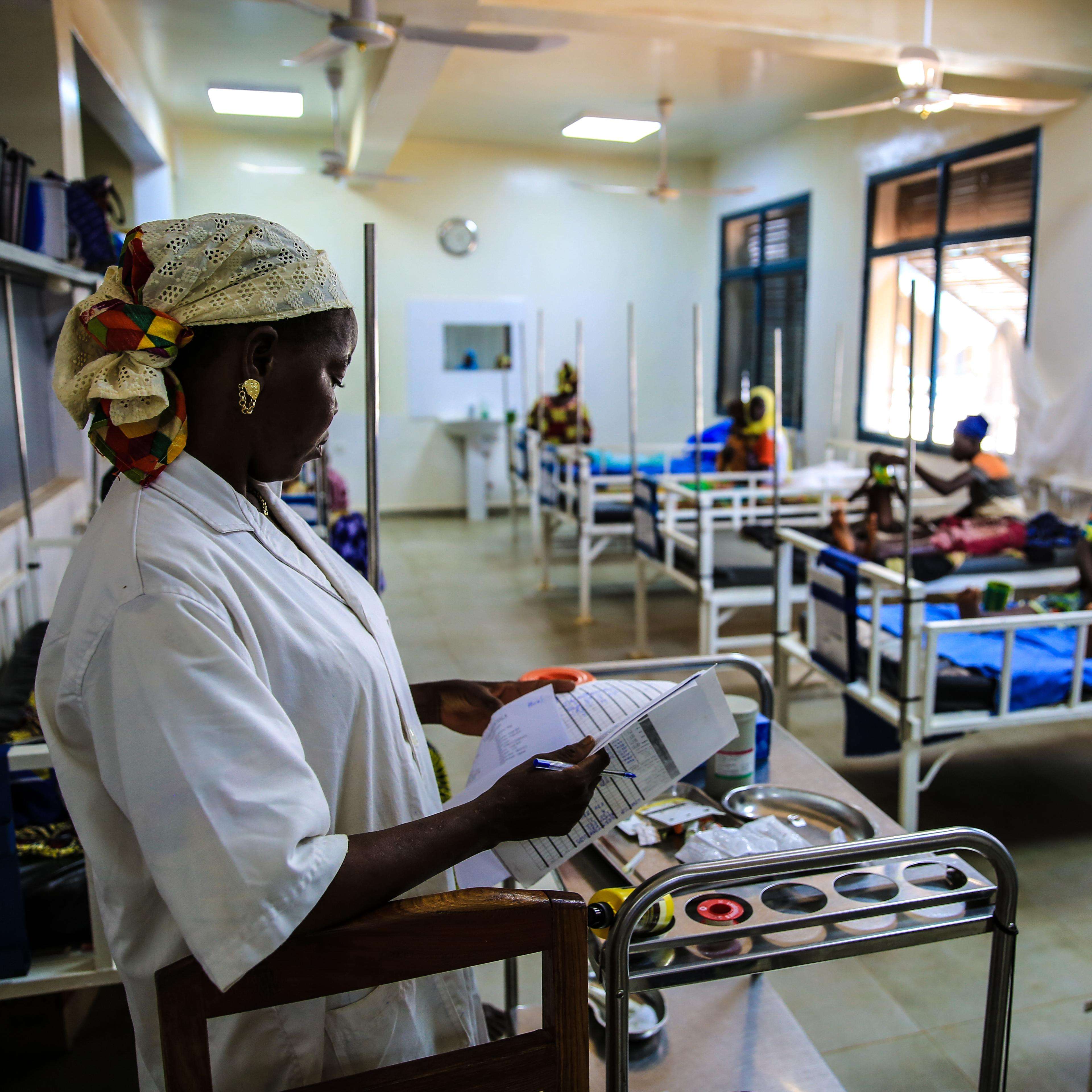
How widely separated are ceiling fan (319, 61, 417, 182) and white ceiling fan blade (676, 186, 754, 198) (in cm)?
205

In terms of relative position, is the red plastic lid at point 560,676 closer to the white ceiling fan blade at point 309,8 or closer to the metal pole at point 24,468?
the metal pole at point 24,468

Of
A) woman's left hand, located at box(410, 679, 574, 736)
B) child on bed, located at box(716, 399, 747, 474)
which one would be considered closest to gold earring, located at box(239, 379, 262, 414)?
woman's left hand, located at box(410, 679, 574, 736)

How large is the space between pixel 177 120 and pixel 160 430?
8.21 meters

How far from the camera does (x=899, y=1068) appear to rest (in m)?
2.00

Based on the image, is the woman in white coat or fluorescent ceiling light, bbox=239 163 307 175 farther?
fluorescent ceiling light, bbox=239 163 307 175

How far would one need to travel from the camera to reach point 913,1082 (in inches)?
76.9

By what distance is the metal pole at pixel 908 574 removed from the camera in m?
2.47

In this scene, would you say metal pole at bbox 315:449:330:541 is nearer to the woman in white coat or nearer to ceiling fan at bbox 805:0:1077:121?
the woman in white coat

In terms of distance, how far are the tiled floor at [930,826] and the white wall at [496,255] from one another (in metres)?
3.21

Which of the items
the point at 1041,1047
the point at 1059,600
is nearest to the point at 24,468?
the point at 1041,1047

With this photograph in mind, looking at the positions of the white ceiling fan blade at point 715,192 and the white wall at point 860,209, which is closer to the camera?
the white wall at point 860,209

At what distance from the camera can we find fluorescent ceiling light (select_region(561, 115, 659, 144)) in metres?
7.23

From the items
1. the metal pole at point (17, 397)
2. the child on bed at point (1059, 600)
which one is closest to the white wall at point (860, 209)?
the child on bed at point (1059, 600)

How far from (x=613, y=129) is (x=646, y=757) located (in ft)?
24.7
